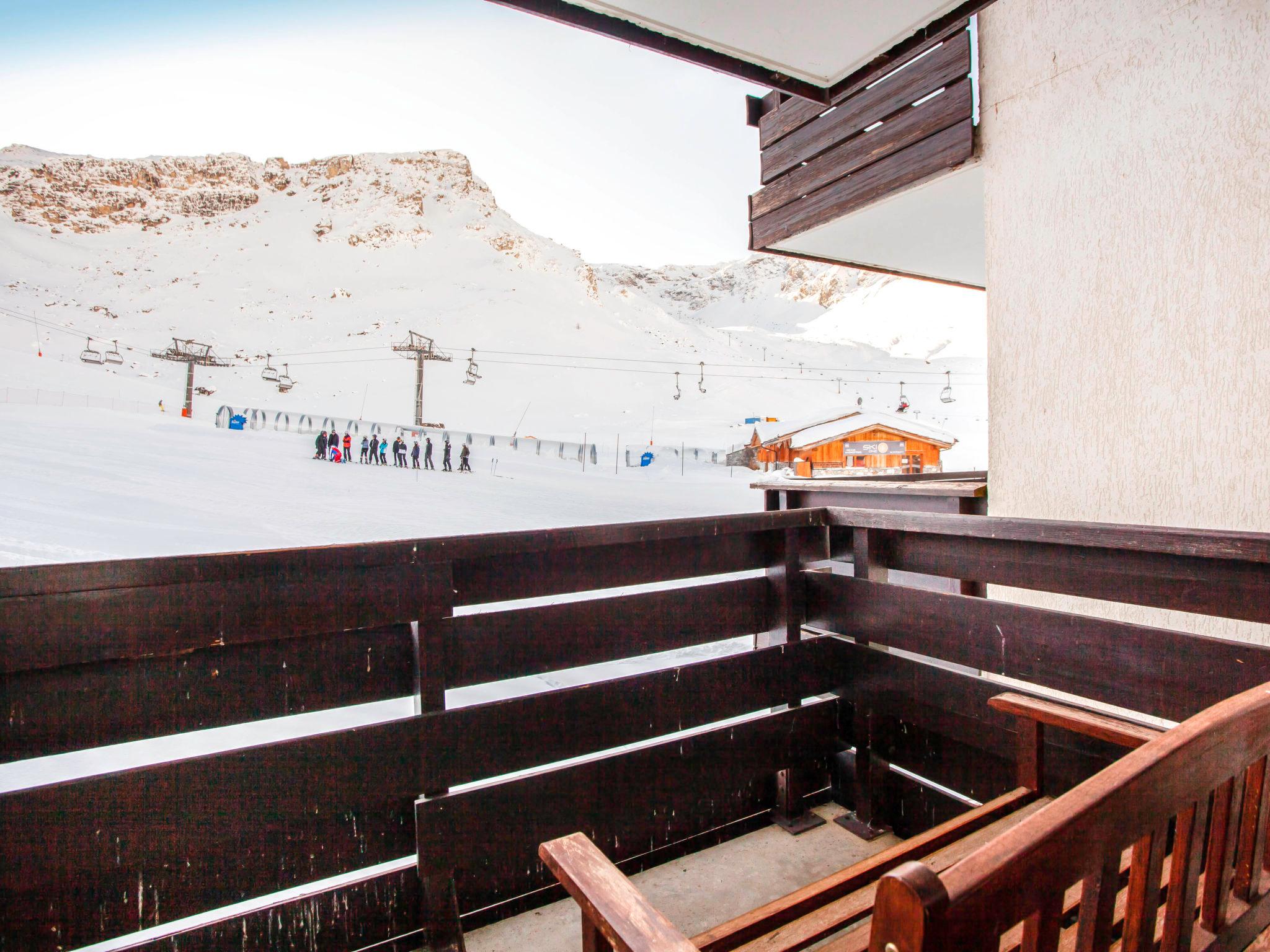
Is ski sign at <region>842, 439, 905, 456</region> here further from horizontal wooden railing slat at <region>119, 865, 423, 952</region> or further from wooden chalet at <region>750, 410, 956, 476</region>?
horizontal wooden railing slat at <region>119, 865, 423, 952</region>

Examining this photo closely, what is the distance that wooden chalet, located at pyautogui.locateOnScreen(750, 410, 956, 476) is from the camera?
1809 cm

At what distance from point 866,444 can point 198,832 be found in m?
19.2

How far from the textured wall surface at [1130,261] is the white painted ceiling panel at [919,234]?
1.16 ft

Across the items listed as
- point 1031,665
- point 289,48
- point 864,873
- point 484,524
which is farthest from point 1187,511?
point 484,524

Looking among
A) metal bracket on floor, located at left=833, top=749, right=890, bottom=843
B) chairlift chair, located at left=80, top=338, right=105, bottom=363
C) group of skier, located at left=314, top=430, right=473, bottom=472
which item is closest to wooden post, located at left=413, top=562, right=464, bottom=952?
metal bracket on floor, located at left=833, top=749, right=890, bottom=843

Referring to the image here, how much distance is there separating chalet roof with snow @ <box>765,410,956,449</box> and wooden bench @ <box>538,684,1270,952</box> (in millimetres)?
16808

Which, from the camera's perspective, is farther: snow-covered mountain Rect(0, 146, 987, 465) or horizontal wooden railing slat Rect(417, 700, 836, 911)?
snow-covered mountain Rect(0, 146, 987, 465)

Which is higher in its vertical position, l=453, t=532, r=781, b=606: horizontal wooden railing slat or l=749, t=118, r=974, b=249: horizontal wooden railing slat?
l=749, t=118, r=974, b=249: horizontal wooden railing slat

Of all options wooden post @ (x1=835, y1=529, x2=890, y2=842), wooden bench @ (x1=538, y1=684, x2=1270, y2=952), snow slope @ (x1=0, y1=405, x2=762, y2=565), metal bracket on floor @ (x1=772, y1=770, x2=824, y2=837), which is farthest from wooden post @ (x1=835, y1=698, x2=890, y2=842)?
snow slope @ (x1=0, y1=405, x2=762, y2=565)

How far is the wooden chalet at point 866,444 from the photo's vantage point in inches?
712

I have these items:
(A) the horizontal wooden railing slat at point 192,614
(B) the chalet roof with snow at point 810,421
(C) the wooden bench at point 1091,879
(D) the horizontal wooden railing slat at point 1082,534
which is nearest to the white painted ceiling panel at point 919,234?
(D) the horizontal wooden railing slat at point 1082,534

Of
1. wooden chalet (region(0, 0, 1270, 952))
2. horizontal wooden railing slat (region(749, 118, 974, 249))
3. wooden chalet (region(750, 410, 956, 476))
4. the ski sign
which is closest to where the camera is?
wooden chalet (region(0, 0, 1270, 952))

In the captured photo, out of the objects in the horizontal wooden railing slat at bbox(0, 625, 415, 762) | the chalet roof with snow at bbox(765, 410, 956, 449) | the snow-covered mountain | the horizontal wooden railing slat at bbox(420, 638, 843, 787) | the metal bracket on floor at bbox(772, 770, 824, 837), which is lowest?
the metal bracket on floor at bbox(772, 770, 824, 837)

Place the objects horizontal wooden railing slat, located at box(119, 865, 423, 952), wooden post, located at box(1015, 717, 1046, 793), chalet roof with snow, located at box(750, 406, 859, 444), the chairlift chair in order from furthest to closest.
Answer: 1. the chairlift chair
2. chalet roof with snow, located at box(750, 406, 859, 444)
3. wooden post, located at box(1015, 717, 1046, 793)
4. horizontal wooden railing slat, located at box(119, 865, 423, 952)
